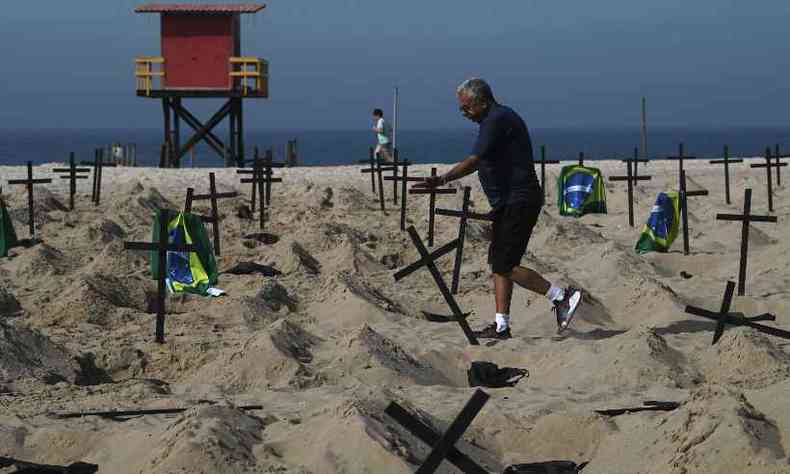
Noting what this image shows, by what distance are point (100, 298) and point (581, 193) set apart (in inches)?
373

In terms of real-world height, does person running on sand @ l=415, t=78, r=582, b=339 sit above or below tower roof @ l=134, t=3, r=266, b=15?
below

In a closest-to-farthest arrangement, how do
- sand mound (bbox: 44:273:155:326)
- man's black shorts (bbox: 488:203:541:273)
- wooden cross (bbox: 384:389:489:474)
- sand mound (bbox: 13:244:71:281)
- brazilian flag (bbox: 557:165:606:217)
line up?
1. wooden cross (bbox: 384:389:489:474)
2. man's black shorts (bbox: 488:203:541:273)
3. sand mound (bbox: 44:273:155:326)
4. sand mound (bbox: 13:244:71:281)
5. brazilian flag (bbox: 557:165:606:217)

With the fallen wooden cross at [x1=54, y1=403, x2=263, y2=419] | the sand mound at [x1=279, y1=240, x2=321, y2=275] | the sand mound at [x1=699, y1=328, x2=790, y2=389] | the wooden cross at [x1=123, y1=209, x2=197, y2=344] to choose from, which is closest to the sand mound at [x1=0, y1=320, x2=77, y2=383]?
the wooden cross at [x1=123, y1=209, x2=197, y2=344]

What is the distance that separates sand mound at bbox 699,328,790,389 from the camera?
7927mm

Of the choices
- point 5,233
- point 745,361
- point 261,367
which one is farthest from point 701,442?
point 5,233

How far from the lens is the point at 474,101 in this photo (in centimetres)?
848

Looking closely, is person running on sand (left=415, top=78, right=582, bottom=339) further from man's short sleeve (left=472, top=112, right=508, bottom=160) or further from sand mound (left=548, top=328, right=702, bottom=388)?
sand mound (left=548, top=328, right=702, bottom=388)

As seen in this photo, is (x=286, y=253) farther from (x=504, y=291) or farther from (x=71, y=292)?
(x=504, y=291)

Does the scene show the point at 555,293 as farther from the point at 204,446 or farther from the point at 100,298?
the point at 100,298

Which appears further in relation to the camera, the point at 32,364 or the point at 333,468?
the point at 32,364

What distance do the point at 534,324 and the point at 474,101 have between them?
8.04 feet

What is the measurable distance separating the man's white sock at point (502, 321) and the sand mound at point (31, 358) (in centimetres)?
277

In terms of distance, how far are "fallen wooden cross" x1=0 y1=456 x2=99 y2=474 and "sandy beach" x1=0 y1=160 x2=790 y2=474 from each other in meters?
0.10

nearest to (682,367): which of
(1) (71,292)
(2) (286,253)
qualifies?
(1) (71,292)
